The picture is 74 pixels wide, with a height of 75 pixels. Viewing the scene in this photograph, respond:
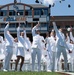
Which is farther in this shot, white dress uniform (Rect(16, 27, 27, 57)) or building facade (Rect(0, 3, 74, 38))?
building facade (Rect(0, 3, 74, 38))

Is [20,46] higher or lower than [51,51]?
higher

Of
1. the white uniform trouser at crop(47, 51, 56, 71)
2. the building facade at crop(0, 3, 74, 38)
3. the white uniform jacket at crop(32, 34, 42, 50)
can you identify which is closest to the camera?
the white uniform jacket at crop(32, 34, 42, 50)

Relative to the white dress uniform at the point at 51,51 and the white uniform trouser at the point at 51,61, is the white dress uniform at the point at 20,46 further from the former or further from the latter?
the white uniform trouser at the point at 51,61

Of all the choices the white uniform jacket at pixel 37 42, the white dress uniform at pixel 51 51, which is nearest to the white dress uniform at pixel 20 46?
the white uniform jacket at pixel 37 42

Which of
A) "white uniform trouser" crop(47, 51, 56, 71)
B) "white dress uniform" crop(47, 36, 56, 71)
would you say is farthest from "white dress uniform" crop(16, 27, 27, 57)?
"white uniform trouser" crop(47, 51, 56, 71)

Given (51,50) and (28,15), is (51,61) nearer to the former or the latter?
(51,50)

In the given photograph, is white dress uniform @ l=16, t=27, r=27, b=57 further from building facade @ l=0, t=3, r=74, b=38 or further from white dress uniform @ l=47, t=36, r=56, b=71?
building facade @ l=0, t=3, r=74, b=38

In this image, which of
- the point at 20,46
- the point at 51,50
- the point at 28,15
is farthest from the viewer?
the point at 28,15

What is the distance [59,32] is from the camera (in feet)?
52.4

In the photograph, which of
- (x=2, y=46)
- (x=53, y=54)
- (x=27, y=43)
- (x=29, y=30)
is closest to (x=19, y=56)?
(x=53, y=54)

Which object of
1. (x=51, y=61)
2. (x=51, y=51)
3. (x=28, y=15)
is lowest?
(x=51, y=61)

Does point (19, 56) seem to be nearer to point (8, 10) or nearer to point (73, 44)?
point (73, 44)

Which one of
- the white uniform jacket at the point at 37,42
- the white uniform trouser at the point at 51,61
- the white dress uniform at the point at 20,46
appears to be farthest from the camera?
the white uniform trouser at the point at 51,61

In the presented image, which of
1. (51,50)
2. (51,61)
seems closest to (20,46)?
(51,50)
